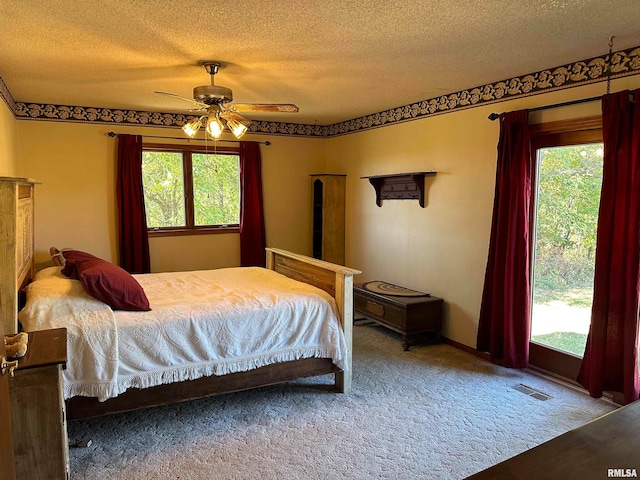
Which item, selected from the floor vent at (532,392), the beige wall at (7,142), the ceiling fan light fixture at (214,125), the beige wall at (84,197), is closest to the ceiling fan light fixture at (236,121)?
the ceiling fan light fixture at (214,125)

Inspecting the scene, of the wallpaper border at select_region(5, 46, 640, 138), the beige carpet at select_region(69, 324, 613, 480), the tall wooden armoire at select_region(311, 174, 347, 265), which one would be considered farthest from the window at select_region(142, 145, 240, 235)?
the beige carpet at select_region(69, 324, 613, 480)

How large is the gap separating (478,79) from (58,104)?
14.0ft

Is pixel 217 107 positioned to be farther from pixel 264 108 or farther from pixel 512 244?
pixel 512 244

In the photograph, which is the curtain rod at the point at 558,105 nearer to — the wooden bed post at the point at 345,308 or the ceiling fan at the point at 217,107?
the ceiling fan at the point at 217,107

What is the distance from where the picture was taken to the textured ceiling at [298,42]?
7.43 ft

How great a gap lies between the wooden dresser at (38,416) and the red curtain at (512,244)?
320cm

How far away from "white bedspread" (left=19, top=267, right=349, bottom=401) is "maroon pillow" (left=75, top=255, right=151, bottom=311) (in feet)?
0.16

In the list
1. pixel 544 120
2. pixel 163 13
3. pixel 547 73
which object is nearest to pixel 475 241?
pixel 544 120

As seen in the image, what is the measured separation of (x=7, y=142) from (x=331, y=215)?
361 cm

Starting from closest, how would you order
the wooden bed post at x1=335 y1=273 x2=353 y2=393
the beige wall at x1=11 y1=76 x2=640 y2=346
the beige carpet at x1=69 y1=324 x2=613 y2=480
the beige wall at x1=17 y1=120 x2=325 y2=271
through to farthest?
the beige carpet at x1=69 y1=324 x2=613 y2=480
the wooden bed post at x1=335 y1=273 x2=353 y2=393
the beige wall at x1=11 y1=76 x2=640 y2=346
the beige wall at x1=17 y1=120 x2=325 y2=271

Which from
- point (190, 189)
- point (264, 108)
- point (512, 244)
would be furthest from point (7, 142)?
point (512, 244)

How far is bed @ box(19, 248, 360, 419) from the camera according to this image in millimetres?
2502

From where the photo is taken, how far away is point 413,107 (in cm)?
471

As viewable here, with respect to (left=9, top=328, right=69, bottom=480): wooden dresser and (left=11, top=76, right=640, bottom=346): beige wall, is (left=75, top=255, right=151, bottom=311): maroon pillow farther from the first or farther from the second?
(left=11, top=76, right=640, bottom=346): beige wall
